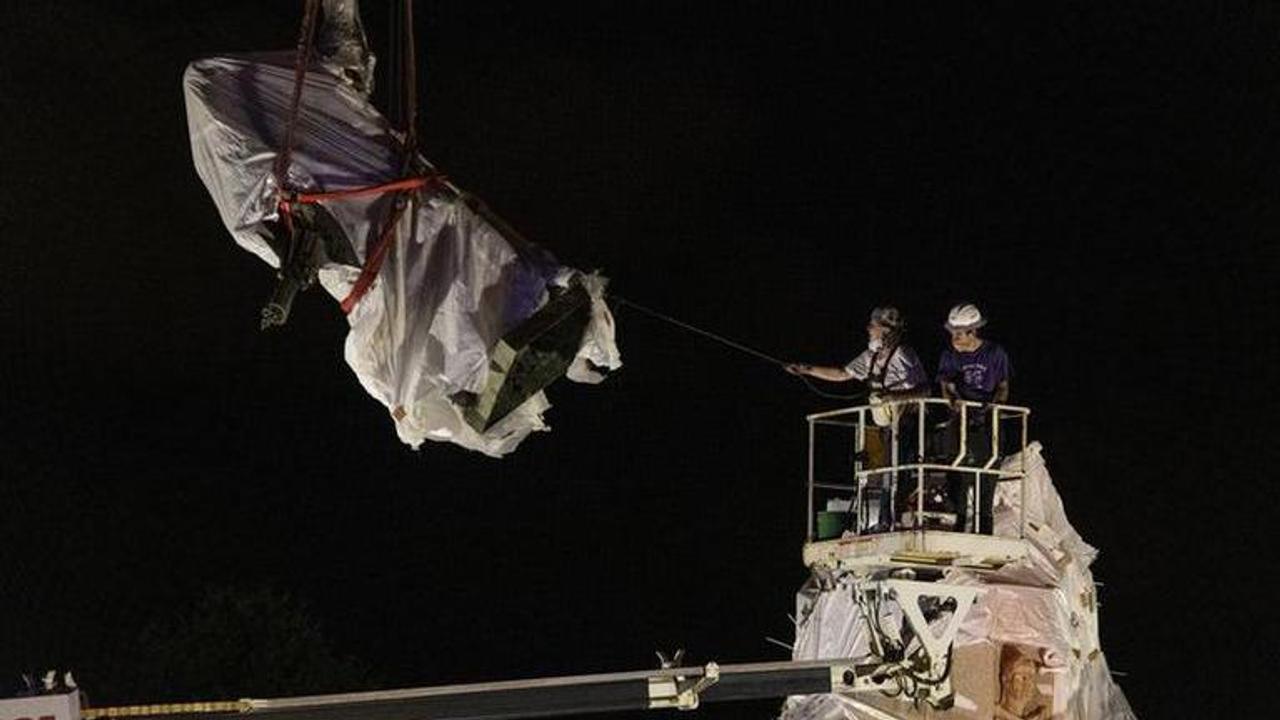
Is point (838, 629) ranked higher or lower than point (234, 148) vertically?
lower

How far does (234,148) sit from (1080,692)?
865 cm

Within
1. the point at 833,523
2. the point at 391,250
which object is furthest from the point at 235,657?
the point at 391,250

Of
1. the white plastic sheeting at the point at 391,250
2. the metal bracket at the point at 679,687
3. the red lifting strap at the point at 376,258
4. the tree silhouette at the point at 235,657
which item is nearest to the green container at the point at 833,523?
the metal bracket at the point at 679,687

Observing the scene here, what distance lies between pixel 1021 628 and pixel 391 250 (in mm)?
6661

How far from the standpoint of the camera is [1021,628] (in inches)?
664

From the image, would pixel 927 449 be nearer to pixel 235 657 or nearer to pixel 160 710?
pixel 160 710

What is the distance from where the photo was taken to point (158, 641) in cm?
3694

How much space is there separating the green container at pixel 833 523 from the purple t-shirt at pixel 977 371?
5.06 ft

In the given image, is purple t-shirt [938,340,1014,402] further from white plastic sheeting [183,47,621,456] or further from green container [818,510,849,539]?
white plastic sheeting [183,47,621,456]

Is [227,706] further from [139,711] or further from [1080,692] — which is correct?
[1080,692]

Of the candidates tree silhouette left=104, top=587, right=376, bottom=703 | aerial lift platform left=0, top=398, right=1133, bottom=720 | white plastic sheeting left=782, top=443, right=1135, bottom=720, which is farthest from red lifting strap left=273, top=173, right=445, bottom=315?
tree silhouette left=104, top=587, right=376, bottom=703

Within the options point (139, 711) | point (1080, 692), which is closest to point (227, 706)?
point (139, 711)

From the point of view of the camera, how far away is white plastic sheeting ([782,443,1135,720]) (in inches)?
656

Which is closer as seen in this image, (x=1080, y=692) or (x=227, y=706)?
(x=227, y=706)
